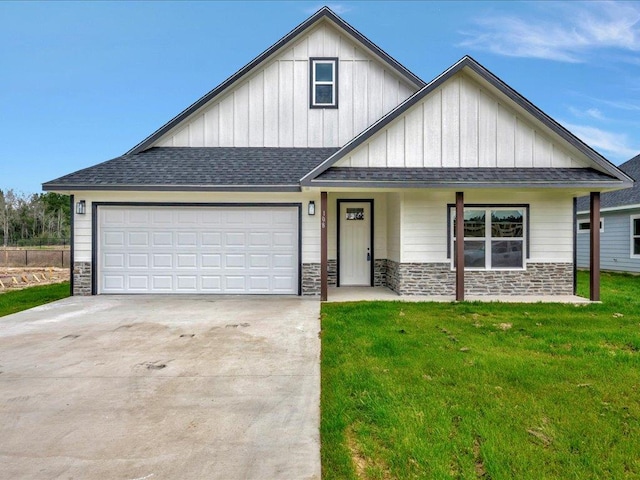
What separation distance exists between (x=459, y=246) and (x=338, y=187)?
3119mm

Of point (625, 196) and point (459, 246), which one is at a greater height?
point (625, 196)

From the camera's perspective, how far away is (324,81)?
12.1 meters

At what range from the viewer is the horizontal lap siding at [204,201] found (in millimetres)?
10102

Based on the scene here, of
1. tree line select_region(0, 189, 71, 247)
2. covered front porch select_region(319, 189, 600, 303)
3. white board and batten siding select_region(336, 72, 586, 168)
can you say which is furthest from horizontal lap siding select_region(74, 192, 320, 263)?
tree line select_region(0, 189, 71, 247)

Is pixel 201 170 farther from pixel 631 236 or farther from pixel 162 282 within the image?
pixel 631 236

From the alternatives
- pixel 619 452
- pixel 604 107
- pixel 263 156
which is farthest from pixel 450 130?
pixel 604 107

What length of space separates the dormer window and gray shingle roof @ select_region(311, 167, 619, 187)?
3.93 m

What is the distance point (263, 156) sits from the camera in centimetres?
1131

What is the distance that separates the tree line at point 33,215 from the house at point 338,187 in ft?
172

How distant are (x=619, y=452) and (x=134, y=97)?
136ft

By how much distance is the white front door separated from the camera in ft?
37.4

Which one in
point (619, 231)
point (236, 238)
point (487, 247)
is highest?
point (619, 231)

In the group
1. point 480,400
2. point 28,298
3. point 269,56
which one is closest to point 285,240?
point 269,56

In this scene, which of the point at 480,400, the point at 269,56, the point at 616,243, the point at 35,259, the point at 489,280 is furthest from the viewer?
the point at 35,259
